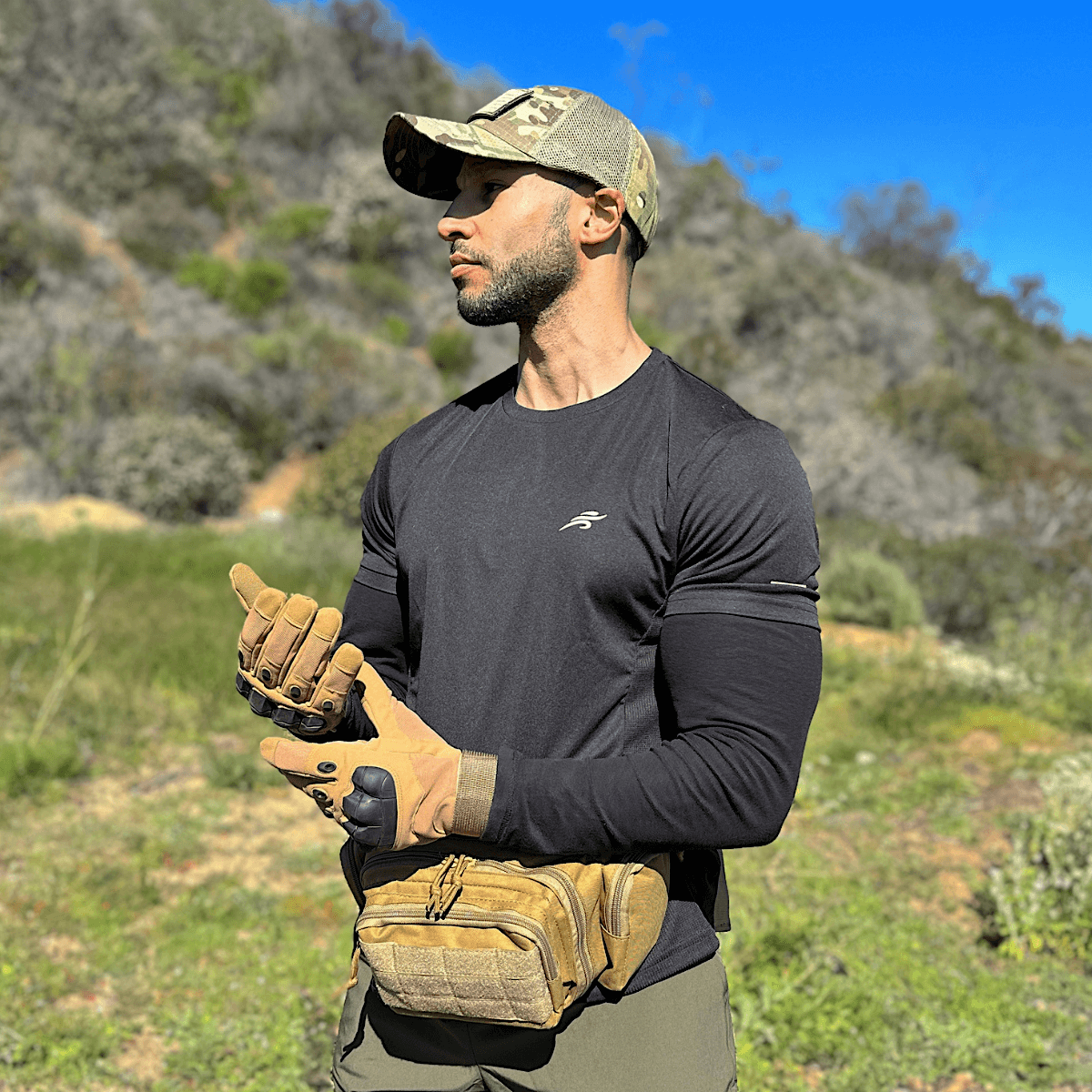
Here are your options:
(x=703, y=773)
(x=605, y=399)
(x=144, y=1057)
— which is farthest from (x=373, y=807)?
(x=144, y=1057)

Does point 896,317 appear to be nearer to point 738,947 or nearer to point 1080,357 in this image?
point 1080,357

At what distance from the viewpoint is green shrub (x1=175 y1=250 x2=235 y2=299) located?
22141mm

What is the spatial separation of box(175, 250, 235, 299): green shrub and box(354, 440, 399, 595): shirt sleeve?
72.1 ft

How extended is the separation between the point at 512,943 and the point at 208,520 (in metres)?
14.5

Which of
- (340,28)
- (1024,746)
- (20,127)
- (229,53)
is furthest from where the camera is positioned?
(340,28)

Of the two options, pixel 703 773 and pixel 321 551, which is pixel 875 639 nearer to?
pixel 321 551

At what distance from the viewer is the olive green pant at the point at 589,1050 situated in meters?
1.54

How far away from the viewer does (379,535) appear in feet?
6.30

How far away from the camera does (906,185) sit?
37.7 metres

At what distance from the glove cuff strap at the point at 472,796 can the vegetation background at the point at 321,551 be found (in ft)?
8.66

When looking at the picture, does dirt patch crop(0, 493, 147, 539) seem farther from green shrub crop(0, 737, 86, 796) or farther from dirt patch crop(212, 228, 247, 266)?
dirt patch crop(212, 228, 247, 266)

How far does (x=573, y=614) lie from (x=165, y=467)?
13.9 metres

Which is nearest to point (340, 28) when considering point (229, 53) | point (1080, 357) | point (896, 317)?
point (229, 53)

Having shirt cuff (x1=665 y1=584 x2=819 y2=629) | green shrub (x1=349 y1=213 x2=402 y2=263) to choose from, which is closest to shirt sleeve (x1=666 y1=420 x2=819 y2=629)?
shirt cuff (x1=665 y1=584 x2=819 y2=629)
